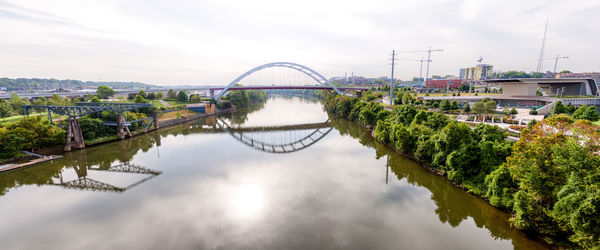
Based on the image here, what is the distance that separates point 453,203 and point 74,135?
115 ft

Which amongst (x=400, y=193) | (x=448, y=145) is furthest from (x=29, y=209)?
(x=448, y=145)

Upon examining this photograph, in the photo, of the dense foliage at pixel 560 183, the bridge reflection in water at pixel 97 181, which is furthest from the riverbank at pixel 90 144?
A: the dense foliage at pixel 560 183

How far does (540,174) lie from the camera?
9.52 meters

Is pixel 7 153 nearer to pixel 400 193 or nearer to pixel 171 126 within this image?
pixel 171 126

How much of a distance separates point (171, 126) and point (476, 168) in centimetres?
4241

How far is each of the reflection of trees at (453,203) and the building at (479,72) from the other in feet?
379

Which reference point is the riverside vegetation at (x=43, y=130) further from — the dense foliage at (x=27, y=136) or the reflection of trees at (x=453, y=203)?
the reflection of trees at (x=453, y=203)

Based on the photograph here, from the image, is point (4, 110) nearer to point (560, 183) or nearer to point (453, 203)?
point (453, 203)

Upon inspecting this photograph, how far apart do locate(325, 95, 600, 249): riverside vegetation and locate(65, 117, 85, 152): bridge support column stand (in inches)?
1359

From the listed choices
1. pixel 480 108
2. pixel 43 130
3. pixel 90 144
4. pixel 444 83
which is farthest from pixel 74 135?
pixel 444 83

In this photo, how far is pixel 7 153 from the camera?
18984 mm

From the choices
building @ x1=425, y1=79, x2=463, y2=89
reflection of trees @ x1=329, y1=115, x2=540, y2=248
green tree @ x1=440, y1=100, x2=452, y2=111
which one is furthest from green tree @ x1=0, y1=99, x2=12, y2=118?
building @ x1=425, y1=79, x2=463, y2=89

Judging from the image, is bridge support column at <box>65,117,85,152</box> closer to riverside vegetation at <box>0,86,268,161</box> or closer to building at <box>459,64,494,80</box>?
riverside vegetation at <box>0,86,268,161</box>

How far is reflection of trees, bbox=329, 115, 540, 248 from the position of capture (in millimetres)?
11602
